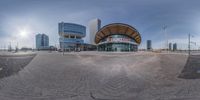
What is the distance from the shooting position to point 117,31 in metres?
67.2

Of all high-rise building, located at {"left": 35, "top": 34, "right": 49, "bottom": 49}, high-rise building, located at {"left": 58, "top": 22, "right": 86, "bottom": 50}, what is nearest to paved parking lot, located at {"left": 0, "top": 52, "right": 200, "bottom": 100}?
high-rise building, located at {"left": 35, "top": 34, "right": 49, "bottom": 49}

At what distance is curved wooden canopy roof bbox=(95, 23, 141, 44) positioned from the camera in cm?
6203

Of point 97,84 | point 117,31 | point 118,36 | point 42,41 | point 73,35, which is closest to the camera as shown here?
point 97,84

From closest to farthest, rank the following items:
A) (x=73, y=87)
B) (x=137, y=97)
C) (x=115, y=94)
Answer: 1. (x=137, y=97)
2. (x=115, y=94)
3. (x=73, y=87)

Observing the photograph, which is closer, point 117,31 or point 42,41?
point 42,41

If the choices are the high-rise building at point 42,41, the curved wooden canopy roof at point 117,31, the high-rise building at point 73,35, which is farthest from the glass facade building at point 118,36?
the high-rise building at point 42,41

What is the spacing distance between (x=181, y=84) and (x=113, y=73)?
4502mm

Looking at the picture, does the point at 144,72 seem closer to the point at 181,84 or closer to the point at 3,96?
the point at 181,84

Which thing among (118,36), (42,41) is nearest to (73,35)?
(42,41)

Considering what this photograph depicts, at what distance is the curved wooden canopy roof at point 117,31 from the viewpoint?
62.0 meters

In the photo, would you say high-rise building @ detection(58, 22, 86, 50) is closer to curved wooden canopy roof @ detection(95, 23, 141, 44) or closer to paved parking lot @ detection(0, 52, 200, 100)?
curved wooden canopy roof @ detection(95, 23, 141, 44)

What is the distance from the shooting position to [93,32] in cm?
7681

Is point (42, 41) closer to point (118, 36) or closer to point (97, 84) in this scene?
point (118, 36)

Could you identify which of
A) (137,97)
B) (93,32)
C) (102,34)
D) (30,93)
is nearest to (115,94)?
(137,97)
